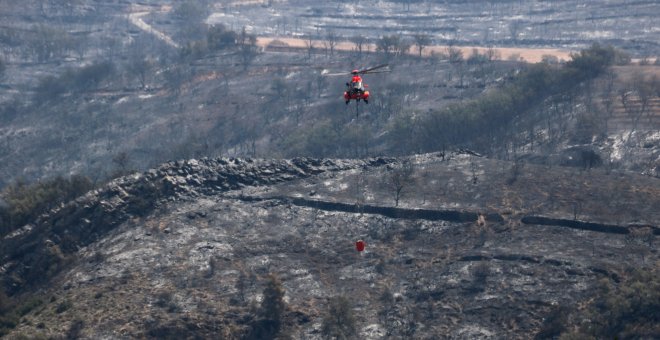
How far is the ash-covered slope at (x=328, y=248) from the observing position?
73.1m

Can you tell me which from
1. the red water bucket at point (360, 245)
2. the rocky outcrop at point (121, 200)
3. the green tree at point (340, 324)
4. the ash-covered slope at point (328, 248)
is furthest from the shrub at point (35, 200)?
the green tree at point (340, 324)

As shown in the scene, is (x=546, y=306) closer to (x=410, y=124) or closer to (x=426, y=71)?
(x=410, y=124)

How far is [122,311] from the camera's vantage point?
72750mm

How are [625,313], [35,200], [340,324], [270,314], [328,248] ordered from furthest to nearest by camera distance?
1. [35,200]
2. [328,248]
3. [270,314]
4. [340,324]
5. [625,313]

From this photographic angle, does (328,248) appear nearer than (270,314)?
No

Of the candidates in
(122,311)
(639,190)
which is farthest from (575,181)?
(122,311)

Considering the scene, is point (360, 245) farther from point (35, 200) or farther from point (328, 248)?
point (35, 200)

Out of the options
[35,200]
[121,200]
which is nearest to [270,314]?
[121,200]

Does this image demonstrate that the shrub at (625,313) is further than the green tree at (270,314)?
No

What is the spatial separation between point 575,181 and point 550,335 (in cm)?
3205

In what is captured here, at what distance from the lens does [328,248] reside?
86875 mm

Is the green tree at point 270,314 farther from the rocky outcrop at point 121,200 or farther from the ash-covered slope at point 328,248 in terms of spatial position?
the rocky outcrop at point 121,200

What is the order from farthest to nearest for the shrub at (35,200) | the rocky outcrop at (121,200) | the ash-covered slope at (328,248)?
the shrub at (35,200) → the rocky outcrop at (121,200) → the ash-covered slope at (328,248)

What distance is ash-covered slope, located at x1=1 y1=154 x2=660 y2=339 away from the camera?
73.1 meters
